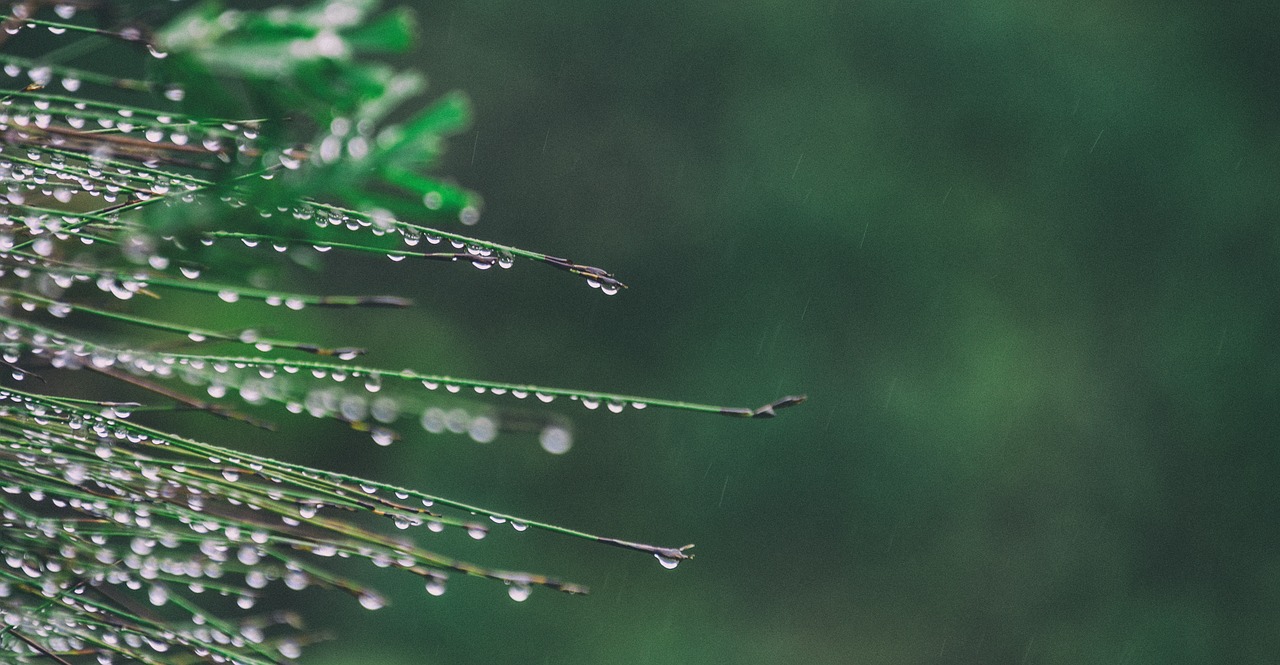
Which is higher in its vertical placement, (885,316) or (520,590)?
(520,590)

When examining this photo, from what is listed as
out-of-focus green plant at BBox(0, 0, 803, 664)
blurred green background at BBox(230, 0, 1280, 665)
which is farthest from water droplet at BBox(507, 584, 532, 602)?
blurred green background at BBox(230, 0, 1280, 665)

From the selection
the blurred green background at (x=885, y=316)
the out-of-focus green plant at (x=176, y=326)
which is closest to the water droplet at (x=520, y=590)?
the out-of-focus green plant at (x=176, y=326)

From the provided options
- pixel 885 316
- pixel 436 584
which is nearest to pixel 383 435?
pixel 436 584

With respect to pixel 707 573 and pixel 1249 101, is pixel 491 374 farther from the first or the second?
pixel 1249 101

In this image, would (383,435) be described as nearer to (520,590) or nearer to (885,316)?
(520,590)

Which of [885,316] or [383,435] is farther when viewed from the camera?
[885,316]

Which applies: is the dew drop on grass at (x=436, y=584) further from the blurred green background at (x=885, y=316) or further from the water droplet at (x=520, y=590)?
the blurred green background at (x=885, y=316)

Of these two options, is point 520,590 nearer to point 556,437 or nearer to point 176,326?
point 556,437

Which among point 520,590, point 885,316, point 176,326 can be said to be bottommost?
point 885,316

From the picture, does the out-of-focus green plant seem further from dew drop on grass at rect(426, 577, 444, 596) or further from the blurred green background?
the blurred green background

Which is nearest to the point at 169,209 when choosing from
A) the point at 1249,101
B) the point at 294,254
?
the point at 294,254
